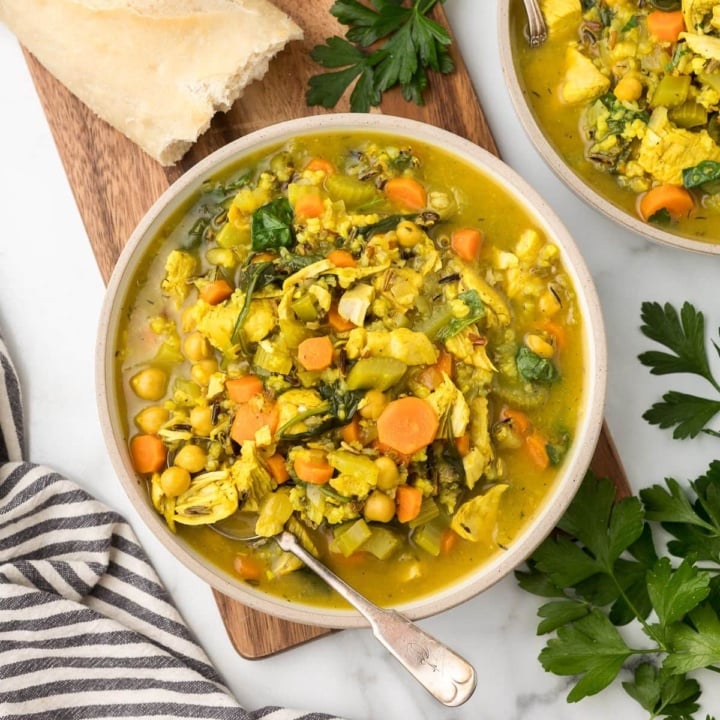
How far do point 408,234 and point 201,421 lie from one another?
1.03 meters

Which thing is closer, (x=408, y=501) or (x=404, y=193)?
(x=408, y=501)

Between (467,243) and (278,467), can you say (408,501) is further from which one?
(467,243)

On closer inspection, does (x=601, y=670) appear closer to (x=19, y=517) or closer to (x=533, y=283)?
(x=533, y=283)

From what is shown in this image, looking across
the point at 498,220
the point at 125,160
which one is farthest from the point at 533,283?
the point at 125,160

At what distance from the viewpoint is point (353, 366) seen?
354 centimetres

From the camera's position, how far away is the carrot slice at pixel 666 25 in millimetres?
3836

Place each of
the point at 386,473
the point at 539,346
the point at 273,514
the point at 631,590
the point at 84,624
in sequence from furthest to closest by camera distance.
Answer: the point at 84,624 < the point at 631,590 < the point at 539,346 < the point at 273,514 < the point at 386,473

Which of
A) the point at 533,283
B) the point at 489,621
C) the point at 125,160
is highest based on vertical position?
the point at 125,160

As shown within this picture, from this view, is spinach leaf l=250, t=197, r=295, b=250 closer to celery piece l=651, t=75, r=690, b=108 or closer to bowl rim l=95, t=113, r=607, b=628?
bowl rim l=95, t=113, r=607, b=628

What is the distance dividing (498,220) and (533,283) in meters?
0.28

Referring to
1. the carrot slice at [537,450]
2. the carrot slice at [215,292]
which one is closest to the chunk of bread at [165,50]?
the carrot slice at [215,292]

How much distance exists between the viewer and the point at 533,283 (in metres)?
3.75

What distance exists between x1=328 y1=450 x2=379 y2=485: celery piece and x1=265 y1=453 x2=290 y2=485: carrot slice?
190mm

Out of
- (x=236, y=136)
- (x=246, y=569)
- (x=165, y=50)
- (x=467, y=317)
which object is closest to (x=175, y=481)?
(x=246, y=569)
